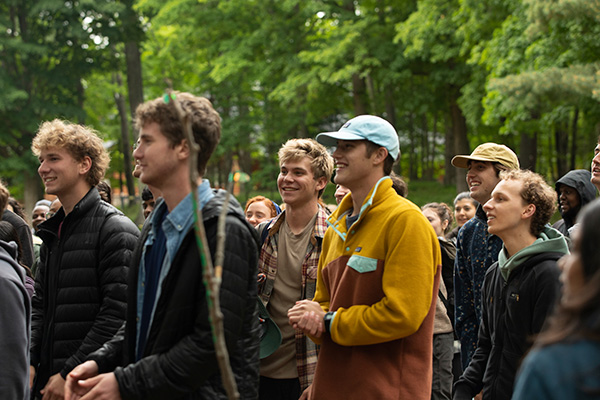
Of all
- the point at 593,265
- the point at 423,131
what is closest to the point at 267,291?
the point at 593,265

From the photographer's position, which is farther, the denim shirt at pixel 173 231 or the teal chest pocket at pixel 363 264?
the teal chest pocket at pixel 363 264

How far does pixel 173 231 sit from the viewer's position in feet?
8.69

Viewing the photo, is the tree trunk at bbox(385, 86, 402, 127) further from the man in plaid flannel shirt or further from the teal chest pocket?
the teal chest pocket

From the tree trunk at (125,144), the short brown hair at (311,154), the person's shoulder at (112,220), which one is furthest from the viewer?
the tree trunk at (125,144)

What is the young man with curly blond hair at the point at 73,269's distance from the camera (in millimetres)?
3574

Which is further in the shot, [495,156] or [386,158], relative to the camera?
[495,156]

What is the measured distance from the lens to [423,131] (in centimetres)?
3975

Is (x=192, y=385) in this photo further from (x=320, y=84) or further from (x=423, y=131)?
(x=423, y=131)

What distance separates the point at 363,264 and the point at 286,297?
119 centimetres

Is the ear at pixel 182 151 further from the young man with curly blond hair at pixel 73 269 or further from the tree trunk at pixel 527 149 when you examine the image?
the tree trunk at pixel 527 149

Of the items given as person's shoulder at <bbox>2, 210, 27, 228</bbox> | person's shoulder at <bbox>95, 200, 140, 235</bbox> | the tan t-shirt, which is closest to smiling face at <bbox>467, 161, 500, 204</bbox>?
the tan t-shirt

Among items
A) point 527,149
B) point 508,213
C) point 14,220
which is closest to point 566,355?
point 508,213

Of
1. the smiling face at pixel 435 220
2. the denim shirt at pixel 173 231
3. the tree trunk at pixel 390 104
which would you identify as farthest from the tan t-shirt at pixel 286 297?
the tree trunk at pixel 390 104

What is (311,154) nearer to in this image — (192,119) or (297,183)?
(297,183)
